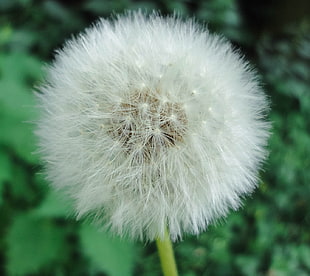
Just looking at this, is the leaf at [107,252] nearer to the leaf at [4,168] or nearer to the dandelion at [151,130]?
the leaf at [4,168]

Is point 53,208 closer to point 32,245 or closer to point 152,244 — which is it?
point 32,245

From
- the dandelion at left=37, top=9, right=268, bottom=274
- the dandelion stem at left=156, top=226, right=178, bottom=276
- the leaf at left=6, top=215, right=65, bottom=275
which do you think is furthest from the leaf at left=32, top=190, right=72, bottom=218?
the dandelion stem at left=156, top=226, right=178, bottom=276

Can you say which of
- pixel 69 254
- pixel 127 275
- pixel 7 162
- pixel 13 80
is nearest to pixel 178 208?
pixel 127 275

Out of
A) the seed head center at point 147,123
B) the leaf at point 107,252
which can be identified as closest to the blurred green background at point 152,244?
the leaf at point 107,252

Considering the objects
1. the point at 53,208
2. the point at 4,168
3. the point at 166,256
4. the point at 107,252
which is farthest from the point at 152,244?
the point at 166,256

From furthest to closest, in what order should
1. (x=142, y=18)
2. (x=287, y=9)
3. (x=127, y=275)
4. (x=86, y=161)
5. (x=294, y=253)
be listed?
1. (x=287, y=9)
2. (x=294, y=253)
3. (x=127, y=275)
4. (x=142, y=18)
5. (x=86, y=161)

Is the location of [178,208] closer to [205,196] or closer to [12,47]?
[205,196]

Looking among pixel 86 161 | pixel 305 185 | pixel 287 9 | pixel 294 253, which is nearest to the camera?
pixel 86 161
